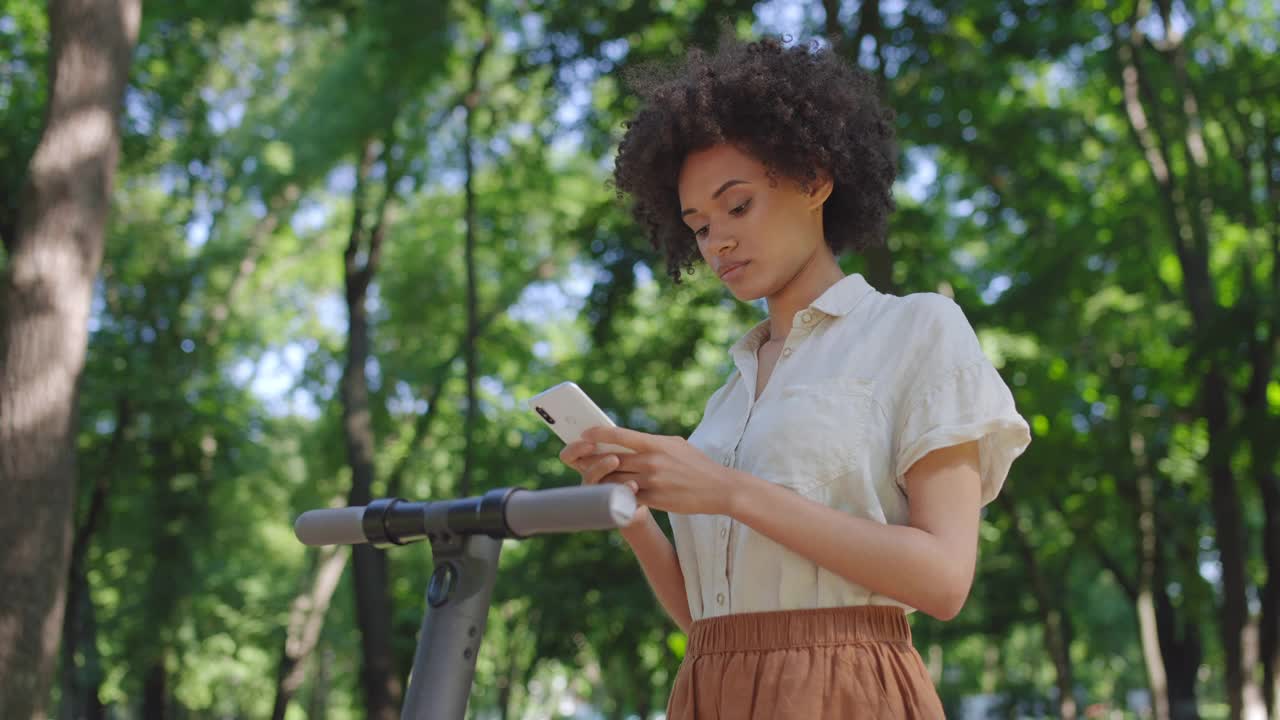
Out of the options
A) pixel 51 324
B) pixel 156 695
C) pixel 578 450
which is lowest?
pixel 156 695

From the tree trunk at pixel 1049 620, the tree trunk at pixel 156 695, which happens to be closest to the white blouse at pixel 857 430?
the tree trunk at pixel 1049 620

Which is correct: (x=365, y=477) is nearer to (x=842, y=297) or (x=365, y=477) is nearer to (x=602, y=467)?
(x=842, y=297)

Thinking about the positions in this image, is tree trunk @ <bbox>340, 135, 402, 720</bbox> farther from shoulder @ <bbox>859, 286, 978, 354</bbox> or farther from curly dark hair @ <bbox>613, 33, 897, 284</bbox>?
shoulder @ <bbox>859, 286, 978, 354</bbox>

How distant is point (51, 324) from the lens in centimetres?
627

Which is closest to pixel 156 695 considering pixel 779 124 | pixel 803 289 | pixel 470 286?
pixel 470 286

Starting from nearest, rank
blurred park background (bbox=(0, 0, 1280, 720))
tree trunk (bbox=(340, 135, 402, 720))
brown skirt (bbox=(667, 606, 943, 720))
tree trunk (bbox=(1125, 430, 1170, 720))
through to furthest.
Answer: brown skirt (bbox=(667, 606, 943, 720)) → blurred park background (bbox=(0, 0, 1280, 720)) → tree trunk (bbox=(340, 135, 402, 720)) → tree trunk (bbox=(1125, 430, 1170, 720))

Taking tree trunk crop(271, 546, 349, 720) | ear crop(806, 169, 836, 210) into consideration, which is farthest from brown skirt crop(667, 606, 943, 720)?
tree trunk crop(271, 546, 349, 720)

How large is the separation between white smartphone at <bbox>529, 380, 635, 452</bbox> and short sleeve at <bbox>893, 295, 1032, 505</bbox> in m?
0.44

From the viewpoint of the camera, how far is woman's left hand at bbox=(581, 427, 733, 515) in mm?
1611

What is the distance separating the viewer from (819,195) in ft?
6.96

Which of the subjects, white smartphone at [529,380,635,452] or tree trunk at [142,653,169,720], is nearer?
white smartphone at [529,380,635,452]

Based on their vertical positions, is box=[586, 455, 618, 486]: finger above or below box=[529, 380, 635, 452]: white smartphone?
below

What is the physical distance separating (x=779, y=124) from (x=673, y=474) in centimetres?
72

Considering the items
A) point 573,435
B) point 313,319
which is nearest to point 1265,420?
point 573,435
